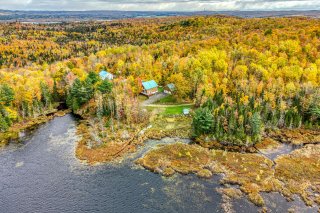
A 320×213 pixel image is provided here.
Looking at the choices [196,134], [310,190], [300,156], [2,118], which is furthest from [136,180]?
[2,118]

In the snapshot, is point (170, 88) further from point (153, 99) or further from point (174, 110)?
point (174, 110)

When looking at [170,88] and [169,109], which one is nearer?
[169,109]

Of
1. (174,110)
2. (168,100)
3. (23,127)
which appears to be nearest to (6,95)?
(23,127)

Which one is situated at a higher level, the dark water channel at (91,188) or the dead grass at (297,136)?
the dead grass at (297,136)

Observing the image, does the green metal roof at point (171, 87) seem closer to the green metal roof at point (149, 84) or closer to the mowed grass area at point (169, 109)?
the green metal roof at point (149, 84)

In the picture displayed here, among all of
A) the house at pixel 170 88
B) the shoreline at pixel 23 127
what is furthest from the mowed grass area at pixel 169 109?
the shoreline at pixel 23 127

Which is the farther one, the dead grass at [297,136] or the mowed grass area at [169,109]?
the mowed grass area at [169,109]
